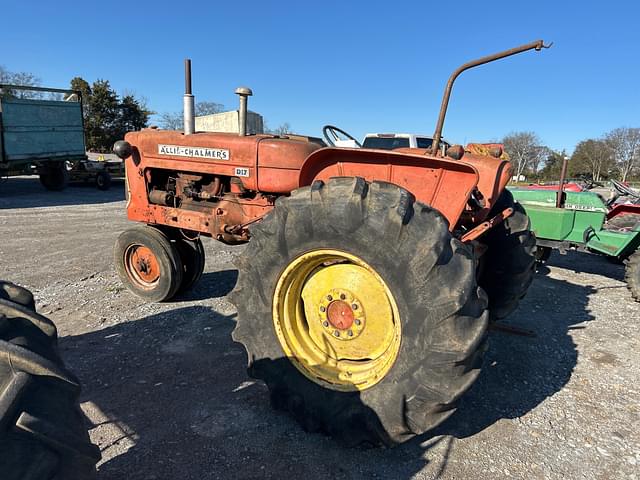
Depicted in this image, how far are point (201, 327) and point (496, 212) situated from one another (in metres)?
2.67

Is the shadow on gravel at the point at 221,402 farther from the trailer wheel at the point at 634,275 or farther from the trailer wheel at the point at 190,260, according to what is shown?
the trailer wheel at the point at 634,275

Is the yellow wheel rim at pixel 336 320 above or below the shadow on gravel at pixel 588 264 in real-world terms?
above

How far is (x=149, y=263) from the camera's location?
14.3ft

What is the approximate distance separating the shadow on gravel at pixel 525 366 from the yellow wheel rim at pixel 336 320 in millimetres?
635

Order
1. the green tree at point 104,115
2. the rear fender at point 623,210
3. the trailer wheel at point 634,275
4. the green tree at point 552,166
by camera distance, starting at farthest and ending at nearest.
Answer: the green tree at point 552,166 → the green tree at point 104,115 → the rear fender at point 623,210 → the trailer wheel at point 634,275

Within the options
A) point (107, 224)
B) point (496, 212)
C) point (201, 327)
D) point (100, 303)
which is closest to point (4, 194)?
point (107, 224)

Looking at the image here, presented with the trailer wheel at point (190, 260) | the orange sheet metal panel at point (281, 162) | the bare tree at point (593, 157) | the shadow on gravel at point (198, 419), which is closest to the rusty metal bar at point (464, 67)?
the orange sheet metal panel at point (281, 162)

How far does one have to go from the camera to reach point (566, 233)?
5621 millimetres

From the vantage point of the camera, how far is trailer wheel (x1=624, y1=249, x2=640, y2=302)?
5020 millimetres

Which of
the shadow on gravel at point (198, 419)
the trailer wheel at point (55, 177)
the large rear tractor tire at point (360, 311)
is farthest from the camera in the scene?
the trailer wheel at point (55, 177)

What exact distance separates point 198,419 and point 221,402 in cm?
20

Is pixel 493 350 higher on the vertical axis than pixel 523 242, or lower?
lower

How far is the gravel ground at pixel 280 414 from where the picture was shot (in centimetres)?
219

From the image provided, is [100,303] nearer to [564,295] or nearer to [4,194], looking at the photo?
[564,295]
